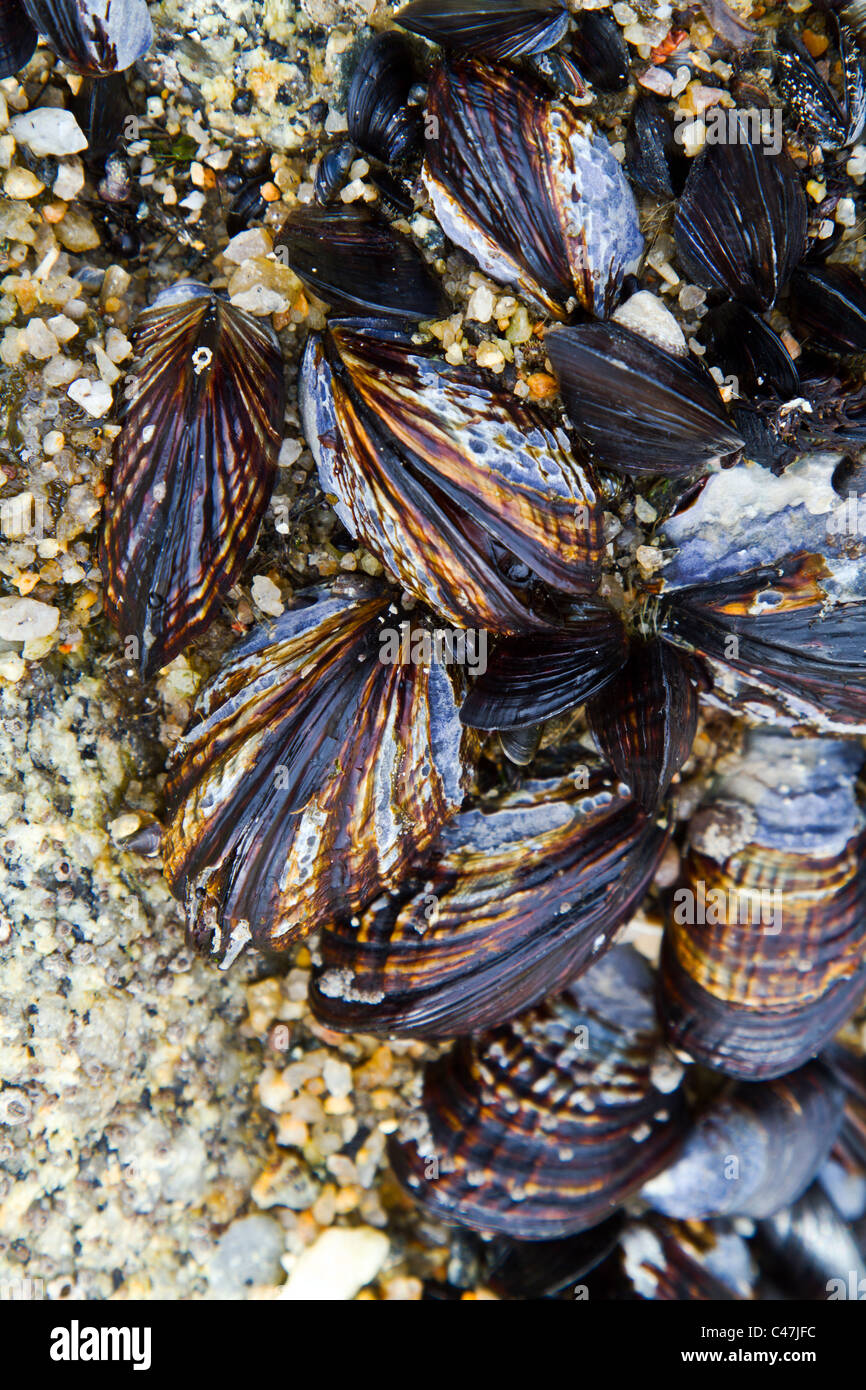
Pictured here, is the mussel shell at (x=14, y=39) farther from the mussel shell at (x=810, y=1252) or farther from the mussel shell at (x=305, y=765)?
the mussel shell at (x=810, y=1252)

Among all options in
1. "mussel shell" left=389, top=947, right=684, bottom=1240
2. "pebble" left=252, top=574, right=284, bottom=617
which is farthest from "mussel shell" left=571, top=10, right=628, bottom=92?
"mussel shell" left=389, top=947, right=684, bottom=1240

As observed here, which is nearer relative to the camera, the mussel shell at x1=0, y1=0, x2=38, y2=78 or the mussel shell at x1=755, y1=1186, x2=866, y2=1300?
the mussel shell at x1=0, y1=0, x2=38, y2=78

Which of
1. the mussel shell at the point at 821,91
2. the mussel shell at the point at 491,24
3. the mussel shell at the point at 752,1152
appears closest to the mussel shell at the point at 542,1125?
the mussel shell at the point at 752,1152

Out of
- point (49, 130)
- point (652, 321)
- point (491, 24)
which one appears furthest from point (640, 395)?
point (49, 130)

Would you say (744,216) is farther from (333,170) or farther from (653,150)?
(333,170)

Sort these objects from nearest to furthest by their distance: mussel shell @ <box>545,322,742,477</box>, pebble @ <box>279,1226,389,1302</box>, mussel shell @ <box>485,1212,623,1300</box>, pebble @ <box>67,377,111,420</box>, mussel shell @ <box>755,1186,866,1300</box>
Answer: mussel shell @ <box>545,322,742,477</box> < pebble @ <box>67,377,111,420</box> < pebble @ <box>279,1226,389,1302</box> < mussel shell @ <box>485,1212,623,1300</box> < mussel shell @ <box>755,1186,866,1300</box>

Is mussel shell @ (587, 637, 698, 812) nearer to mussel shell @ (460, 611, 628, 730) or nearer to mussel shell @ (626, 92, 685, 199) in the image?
mussel shell @ (460, 611, 628, 730)
